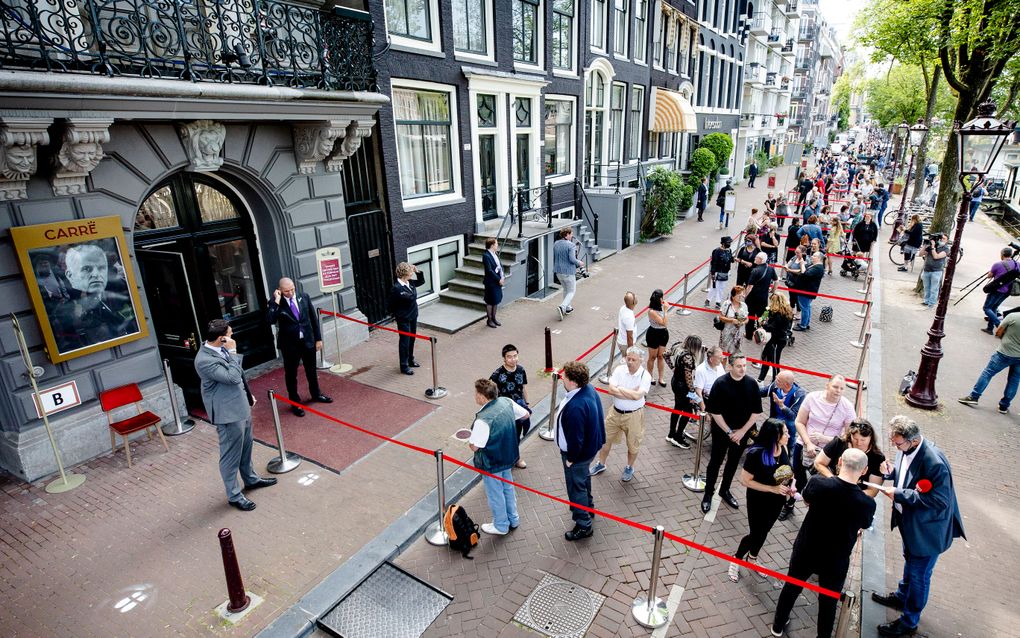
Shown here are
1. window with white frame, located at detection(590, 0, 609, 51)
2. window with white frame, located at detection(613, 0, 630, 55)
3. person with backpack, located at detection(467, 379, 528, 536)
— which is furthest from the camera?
window with white frame, located at detection(613, 0, 630, 55)

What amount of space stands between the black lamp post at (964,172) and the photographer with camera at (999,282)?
3.64m

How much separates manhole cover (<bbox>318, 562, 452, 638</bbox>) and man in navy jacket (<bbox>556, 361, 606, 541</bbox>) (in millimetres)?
1697

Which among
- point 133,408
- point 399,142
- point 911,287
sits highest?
point 399,142

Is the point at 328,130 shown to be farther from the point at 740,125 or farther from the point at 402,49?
the point at 740,125

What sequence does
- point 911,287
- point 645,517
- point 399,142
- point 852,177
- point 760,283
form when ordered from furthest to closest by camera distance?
point 852,177
point 911,287
point 399,142
point 760,283
point 645,517

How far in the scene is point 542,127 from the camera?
636 inches

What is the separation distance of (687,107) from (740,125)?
18.3 m

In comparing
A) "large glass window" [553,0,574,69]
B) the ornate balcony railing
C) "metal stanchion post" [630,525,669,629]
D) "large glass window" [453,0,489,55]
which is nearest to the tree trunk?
"large glass window" [553,0,574,69]

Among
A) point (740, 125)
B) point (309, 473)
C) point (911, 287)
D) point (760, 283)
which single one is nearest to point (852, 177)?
point (740, 125)

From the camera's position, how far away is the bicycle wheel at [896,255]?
59.6 ft

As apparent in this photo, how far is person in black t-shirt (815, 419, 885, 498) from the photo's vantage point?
485cm

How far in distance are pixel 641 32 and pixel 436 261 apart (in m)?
15.2

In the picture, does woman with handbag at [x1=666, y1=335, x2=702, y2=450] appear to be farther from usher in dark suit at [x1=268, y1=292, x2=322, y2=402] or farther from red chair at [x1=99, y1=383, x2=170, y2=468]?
red chair at [x1=99, y1=383, x2=170, y2=468]

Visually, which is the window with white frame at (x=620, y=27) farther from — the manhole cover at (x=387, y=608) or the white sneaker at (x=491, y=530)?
the manhole cover at (x=387, y=608)
